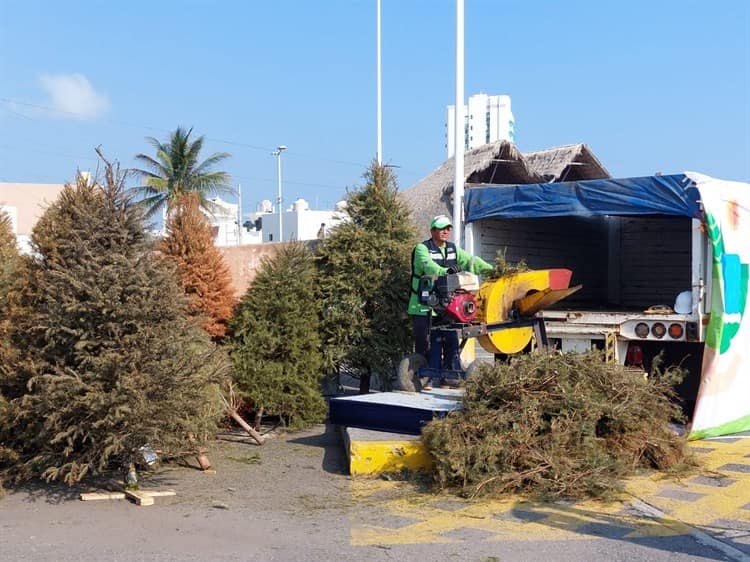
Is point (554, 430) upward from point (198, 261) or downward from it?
downward

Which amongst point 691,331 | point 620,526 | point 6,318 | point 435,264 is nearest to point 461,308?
point 435,264

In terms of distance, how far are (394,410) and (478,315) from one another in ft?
4.76

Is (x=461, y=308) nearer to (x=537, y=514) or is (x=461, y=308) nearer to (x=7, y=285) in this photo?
(x=537, y=514)

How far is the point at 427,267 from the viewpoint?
847 centimetres

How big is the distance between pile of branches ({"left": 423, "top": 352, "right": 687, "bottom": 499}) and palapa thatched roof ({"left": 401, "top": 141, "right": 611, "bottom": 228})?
7.14 metres

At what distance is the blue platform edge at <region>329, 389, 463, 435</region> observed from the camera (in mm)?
7324

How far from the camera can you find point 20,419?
650 cm

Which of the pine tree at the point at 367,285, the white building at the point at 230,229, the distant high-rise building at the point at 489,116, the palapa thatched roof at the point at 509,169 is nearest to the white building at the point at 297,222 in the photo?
the white building at the point at 230,229

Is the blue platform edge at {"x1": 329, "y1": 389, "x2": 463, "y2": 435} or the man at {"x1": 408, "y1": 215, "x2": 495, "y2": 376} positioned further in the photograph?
the man at {"x1": 408, "y1": 215, "x2": 495, "y2": 376}

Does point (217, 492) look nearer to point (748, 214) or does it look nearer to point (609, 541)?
point (609, 541)

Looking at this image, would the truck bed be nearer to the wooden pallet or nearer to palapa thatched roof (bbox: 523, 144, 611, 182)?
palapa thatched roof (bbox: 523, 144, 611, 182)

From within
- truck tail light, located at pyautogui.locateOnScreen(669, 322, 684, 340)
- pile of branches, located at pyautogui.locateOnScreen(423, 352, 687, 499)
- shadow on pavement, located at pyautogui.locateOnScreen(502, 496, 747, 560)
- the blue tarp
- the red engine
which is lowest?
shadow on pavement, located at pyautogui.locateOnScreen(502, 496, 747, 560)

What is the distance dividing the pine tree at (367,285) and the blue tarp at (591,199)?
3.54 ft

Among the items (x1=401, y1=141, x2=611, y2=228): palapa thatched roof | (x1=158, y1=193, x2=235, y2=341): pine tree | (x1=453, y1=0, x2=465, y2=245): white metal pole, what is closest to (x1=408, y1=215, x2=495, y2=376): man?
(x1=453, y1=0, x2=465, y2=245): white metal pole
